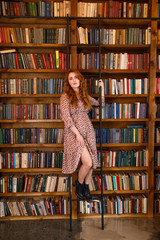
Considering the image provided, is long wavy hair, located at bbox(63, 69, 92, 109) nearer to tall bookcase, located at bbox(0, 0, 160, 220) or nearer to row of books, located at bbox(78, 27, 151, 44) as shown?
tall bookcase, located at bbox(0, 0, 160, 220)

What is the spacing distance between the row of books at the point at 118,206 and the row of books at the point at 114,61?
1693 millimetres

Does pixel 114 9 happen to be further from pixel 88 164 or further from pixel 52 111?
pixel 88 164

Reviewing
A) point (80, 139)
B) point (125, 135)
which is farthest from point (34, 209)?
point (125, 135)

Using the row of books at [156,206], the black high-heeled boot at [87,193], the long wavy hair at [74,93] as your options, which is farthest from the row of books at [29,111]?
the row of books at [156,206]

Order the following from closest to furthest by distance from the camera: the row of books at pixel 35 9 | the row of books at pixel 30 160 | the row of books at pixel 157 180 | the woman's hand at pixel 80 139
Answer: the woman's hand at pixel 80 139 → the row of books at pixel 35 9 → the row of books at pixel 30 160 → the row of books at pixel 157 180

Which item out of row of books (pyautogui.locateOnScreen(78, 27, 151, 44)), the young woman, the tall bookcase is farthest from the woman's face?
row of books (pyautogui.locateOnScreen(78, 27, 151, 44))

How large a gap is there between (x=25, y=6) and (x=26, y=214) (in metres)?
2.60

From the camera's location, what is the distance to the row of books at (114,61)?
249 centimetres

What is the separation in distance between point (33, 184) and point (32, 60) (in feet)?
5.11

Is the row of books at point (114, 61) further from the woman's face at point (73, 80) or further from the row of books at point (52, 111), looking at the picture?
the row of books at point (52, 111)

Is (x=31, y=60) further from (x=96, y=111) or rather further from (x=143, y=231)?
(x=143, y=231)

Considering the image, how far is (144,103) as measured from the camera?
8.46 feet

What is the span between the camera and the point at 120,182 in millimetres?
2602

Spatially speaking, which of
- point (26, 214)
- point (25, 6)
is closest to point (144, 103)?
point (25, 6)
